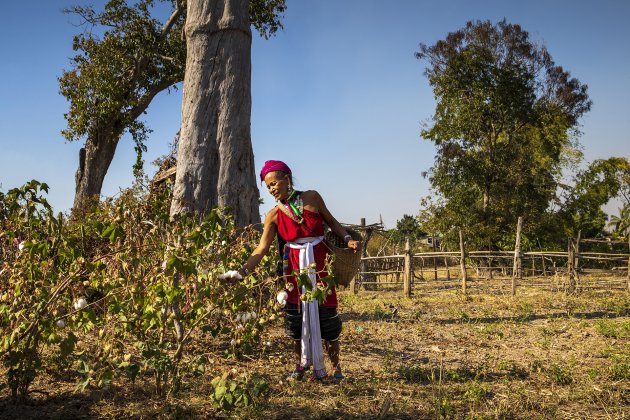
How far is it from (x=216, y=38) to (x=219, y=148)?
149cm

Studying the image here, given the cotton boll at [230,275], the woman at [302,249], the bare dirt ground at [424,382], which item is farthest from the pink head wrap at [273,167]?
the bare dirt ground at [424,382]

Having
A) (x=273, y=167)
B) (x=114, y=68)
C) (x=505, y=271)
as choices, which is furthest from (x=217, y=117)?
(x=505, y=271)

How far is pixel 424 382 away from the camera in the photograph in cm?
445

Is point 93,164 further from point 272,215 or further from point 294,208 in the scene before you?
point 294,208

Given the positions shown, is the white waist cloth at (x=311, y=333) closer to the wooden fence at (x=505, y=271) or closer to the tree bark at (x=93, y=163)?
the wooden fence at (x=505, y=271)

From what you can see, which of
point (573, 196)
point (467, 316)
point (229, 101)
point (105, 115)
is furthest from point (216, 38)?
point (573, 196)

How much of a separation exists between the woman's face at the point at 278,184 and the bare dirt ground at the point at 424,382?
1.28 m

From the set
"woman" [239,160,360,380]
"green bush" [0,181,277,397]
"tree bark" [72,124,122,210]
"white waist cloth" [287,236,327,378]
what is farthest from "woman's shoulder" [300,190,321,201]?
"tree bark" [72,124,122,210]

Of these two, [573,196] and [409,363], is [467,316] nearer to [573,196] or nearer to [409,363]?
[409,363]

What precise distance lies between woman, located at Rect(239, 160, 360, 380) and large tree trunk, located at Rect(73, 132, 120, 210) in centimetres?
1272

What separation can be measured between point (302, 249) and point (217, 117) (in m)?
3.12

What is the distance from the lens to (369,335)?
6641mm

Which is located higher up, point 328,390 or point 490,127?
point 490,127

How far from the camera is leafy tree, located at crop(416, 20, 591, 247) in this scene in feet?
75.0
